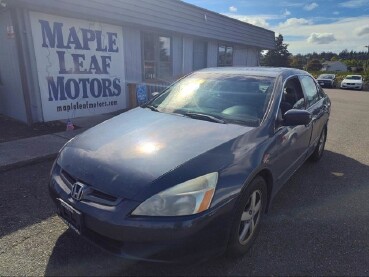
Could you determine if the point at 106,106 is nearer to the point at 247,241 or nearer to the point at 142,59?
the point at 142,59

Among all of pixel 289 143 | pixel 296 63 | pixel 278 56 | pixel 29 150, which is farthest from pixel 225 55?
pixel 296 63

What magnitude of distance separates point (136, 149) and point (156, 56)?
8.68 meters

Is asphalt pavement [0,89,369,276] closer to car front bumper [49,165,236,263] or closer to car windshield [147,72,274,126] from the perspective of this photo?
car front bumper [49,165,236,263]

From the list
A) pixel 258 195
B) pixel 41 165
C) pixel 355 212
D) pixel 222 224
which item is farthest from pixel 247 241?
pixel 41 165

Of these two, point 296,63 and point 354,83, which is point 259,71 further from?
point 296,63

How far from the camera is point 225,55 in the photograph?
50.3 ft

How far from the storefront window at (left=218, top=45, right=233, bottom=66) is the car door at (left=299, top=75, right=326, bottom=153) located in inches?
405

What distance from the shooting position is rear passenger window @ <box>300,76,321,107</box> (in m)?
4.20

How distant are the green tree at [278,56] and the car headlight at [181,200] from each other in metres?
55.7

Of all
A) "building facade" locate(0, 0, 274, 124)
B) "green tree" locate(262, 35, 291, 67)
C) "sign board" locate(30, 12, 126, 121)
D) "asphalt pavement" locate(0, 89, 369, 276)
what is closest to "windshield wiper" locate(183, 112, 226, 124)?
"asphalt pavement" locate(0, 89, 369, 276)

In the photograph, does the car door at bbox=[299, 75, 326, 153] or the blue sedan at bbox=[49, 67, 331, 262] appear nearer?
the blue sedan at bbox=[49, 67, 331, 262]

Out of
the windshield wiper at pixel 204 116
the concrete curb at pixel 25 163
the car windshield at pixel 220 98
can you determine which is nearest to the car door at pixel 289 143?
the car windshield at pixel 220 98

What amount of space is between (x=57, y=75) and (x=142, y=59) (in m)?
3.23

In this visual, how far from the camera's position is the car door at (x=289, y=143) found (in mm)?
2945
